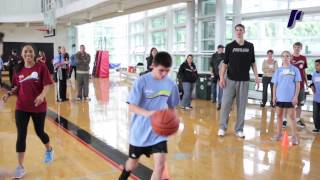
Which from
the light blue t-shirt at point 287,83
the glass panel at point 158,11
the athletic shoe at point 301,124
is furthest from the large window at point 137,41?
the light blue t-shirt at point 287,83

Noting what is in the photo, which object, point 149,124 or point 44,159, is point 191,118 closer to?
point 44,159

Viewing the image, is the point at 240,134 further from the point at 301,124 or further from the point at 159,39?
the point at 159,39

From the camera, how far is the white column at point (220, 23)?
40.1 ft

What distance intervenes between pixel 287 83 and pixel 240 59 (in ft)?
2.96

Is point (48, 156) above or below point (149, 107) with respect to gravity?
below

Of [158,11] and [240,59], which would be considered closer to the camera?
[240,59]

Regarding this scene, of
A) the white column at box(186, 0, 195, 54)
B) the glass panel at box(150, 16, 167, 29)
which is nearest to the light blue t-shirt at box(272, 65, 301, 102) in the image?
the white column at box(186, 0, 195, 54)

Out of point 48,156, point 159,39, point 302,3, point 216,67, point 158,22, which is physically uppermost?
point 158,22

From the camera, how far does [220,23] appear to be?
1231 centimetres

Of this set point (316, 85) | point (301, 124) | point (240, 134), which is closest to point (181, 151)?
point (240, 134)

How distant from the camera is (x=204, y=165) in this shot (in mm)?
5023

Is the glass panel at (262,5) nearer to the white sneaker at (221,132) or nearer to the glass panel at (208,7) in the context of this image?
the glass panel at (208,7)

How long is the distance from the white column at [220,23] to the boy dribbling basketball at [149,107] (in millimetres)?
9391

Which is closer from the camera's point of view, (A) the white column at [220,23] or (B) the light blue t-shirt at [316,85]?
(B) the light blue t-shirt at [316,85]
